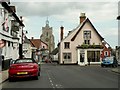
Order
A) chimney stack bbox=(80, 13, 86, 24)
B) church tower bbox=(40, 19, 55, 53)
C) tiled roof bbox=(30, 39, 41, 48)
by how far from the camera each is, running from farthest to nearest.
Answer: church tower bbox=(40, 19, 55, 53) → tiled roof bbox=(30, 39, 41, 48) → chimney stack bbox=(80, 13, 86, 24)

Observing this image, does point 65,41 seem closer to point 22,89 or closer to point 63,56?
point 63,56

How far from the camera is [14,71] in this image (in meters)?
20.0

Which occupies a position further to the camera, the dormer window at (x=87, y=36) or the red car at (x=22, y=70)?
the dormer window at (x=87, y=36)

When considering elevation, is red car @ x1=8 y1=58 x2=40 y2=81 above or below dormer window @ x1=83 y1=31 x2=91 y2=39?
below

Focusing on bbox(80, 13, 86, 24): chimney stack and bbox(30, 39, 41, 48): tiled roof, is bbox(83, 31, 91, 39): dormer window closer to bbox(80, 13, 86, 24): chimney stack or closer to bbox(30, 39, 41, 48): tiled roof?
bbox(80, 13, 86, 24): chimney stack

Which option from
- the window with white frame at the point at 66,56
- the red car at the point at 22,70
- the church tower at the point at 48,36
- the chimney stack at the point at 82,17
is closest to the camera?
the red car at the point at 22,70

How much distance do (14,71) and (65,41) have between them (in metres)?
51.0

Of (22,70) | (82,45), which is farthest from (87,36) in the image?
(22,70)

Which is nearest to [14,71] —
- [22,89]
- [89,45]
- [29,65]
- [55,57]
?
[29,65]

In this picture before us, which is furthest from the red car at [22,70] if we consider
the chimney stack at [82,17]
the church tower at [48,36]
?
the church tower at [48,36]

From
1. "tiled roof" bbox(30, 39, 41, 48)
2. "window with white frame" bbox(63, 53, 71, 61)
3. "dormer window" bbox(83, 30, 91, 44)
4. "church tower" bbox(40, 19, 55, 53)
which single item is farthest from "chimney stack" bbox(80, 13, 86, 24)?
"church tower" bbox(40, 19, 55, 53)

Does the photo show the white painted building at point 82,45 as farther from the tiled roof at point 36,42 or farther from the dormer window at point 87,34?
the tiled roof at point 36,42

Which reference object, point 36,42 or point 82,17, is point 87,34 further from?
point 36,42

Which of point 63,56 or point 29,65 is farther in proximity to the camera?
point 63,56
